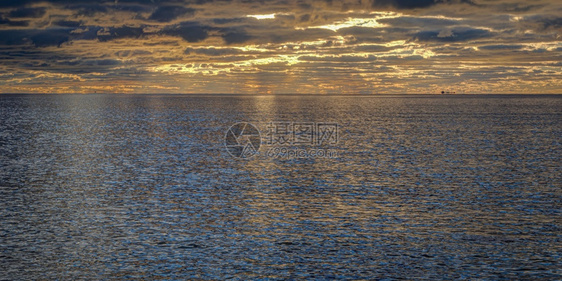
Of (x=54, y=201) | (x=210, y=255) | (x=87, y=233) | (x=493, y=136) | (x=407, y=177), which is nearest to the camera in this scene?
(x=210, y=255)

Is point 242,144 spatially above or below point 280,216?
below

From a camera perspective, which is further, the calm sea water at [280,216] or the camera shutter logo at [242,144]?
the camera shutter logo at [242,144]

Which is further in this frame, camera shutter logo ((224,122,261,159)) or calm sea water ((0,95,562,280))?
camera shutter logo ((224,122,261,159))

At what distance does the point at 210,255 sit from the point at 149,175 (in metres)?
27.5

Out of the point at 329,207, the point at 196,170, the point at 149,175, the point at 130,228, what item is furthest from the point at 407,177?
the point at 130,228

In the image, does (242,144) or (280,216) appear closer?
(280,216)

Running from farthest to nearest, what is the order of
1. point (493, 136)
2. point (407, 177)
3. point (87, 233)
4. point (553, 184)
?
point (493, 136), point (407, 177), point (553, 184), point (87, 233)

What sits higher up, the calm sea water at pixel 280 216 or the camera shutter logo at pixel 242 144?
the calm sea water at pixel 280 216

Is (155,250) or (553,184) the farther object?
(553,184)

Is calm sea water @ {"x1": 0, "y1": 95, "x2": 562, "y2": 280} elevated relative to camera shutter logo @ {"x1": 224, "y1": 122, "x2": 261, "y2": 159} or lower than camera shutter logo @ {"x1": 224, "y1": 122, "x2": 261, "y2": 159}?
elevated

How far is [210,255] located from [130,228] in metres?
7.74

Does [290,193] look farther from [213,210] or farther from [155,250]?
[155,250]

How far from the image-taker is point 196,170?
5844cm

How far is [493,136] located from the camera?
97.8 m
